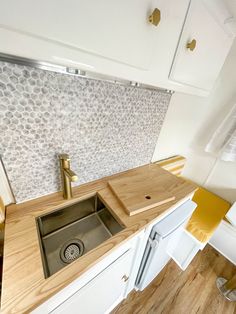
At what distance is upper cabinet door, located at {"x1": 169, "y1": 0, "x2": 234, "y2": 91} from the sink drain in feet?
3.46

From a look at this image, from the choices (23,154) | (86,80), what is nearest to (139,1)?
(86,80)

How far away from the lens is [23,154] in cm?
68

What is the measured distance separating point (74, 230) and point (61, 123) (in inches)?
26.8

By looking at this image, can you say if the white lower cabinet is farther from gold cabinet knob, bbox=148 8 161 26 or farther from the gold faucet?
gold cabinet knob, bbox=148 8 161 26

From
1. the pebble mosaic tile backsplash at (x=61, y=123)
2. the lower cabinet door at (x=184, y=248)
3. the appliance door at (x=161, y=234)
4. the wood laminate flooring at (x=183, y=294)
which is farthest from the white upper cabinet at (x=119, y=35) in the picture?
the wood laminate flooring at (x=183, y=294)

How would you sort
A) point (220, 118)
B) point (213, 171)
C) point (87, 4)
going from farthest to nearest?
1. point (213, 171)
2. point (220, 118)
3. point (87, 4)

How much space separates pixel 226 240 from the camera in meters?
1.72

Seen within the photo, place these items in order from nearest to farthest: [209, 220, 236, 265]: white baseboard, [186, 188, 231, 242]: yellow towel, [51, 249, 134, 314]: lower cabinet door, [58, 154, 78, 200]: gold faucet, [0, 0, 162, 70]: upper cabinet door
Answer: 1. [0, 0, 162, 70]: upper cabinet door
2. [51, 249, 134, 314]: lower cabinet door
3. [58, 154, 78, 200]: gold faucet
4. [186, 188, 231, 242]: yellow towel
5. [209, 220, 236, 265]: white baseboard

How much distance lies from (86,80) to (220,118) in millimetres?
1809

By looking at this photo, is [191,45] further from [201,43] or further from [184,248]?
[184,248]

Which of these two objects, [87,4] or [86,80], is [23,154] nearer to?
[86,80]

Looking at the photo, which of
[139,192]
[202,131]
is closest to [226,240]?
[202,131]

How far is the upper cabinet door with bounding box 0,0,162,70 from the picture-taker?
32 centimetres

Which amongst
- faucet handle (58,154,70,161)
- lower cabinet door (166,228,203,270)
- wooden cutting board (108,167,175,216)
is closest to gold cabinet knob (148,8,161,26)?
faucet handle (58,154,70,161)
